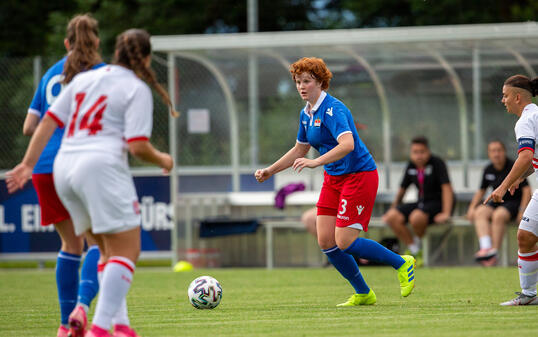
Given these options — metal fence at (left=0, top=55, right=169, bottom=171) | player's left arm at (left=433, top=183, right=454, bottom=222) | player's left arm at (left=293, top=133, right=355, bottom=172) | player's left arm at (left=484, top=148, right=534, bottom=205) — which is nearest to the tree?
metal fence at (left=0, top=55, right=169, bottom=171)

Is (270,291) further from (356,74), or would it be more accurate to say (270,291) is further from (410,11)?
(410,11)

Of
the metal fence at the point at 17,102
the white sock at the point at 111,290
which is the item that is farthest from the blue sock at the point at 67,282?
the metal fence at the point at 17,102

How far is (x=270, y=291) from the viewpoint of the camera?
891 cm

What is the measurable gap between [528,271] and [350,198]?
143 centimetres

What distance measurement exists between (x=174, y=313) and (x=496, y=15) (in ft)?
59.1

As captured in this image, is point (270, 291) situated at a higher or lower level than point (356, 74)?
lower

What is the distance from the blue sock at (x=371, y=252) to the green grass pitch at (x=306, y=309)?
343mm

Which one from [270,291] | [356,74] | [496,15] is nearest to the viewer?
[270,291]

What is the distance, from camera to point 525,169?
6.56 m

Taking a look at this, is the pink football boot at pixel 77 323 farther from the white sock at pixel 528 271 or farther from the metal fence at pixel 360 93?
the metal fence at pixel 360 93

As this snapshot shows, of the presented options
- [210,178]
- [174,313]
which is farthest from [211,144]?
[174,313]

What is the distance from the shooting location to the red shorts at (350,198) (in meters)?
6.97

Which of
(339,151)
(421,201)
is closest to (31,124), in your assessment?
(339,151)

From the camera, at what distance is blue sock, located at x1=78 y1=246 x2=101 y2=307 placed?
534 centimetres
